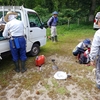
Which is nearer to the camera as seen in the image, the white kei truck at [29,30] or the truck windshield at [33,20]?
the white kei truck at [29,30]

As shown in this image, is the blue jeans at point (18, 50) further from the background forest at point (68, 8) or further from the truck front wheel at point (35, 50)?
the background forest at point (68, 8)

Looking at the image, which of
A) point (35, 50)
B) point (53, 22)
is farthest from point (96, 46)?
point (53, 22)

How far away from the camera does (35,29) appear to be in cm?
518

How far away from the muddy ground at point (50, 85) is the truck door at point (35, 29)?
3.92 feet

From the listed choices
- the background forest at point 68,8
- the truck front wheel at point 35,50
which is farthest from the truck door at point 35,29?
the background forest at point 68,8

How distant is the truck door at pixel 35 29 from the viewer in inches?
197

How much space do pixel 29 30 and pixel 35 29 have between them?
1.20 ft

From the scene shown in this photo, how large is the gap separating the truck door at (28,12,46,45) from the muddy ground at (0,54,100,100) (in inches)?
47.0

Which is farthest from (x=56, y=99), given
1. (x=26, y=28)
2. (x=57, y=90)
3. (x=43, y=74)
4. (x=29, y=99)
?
(x=26, y=28)

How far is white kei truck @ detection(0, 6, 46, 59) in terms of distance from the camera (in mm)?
4239

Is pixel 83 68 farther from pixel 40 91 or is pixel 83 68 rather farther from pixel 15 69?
pixel 15 69

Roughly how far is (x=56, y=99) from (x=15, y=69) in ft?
6.23

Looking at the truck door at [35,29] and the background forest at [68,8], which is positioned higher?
the background forest at [68,8]

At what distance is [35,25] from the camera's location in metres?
5.25
